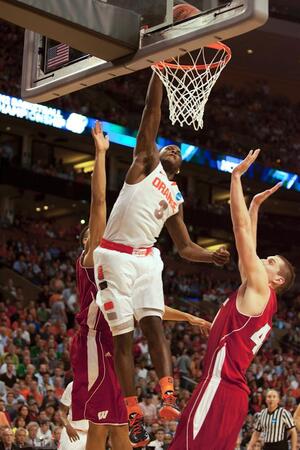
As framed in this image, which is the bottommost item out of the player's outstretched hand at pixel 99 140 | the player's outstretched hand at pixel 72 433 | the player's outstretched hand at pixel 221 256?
the player's outstretched hand at pixel 72 433

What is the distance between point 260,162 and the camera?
29.3 meters

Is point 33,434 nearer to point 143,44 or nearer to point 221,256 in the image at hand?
point 221,256

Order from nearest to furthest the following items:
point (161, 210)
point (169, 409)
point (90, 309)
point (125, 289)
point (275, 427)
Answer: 1. point (169, 409)
2. point (125, 289)
3. point (161, 210)
4. point (90, 309)
5. point (275, 427)

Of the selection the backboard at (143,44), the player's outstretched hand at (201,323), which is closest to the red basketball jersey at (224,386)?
the player's outstretched hand at (201,323)

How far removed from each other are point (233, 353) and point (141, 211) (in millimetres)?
1284

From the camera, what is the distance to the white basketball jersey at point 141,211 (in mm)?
6031

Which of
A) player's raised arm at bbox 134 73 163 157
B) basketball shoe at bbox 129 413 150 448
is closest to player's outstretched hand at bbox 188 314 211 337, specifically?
basketball shoe at bbox 129 413 150 448

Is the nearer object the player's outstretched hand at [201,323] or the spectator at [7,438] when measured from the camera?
the player's outstretched hand at [201,323]

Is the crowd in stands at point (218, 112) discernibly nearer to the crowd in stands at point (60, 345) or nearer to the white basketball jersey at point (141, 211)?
the crowd in stands at point (60, 345)

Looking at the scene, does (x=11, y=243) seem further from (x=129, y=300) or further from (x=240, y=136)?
(x=129, y=300)

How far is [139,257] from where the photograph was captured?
19.8 ft

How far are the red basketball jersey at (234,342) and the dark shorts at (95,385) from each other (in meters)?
1.20

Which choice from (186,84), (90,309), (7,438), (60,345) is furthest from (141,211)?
(60,345)

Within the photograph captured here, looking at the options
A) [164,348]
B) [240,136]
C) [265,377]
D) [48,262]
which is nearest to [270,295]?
[164,348]
